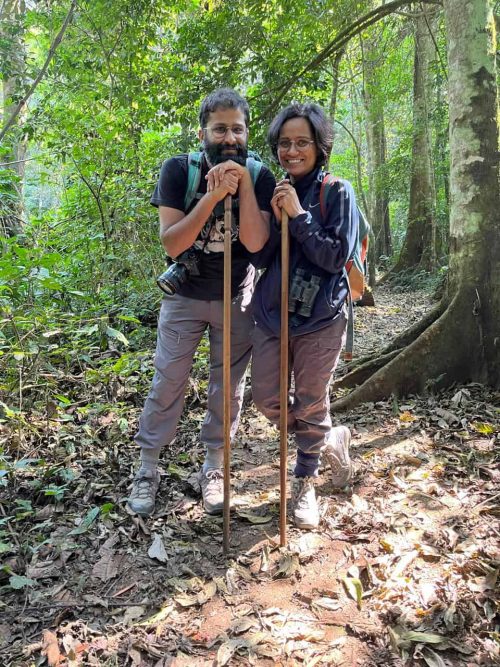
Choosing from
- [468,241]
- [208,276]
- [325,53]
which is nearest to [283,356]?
[208,276]

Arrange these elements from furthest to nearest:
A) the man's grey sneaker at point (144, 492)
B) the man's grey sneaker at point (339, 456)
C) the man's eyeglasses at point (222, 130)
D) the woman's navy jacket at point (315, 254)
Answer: the man's grey sneaker at point (339, 456)
the man's grey sneaker at point (144, 492)
the man's eyeglasses at point (222, 130)
the woman's navy jacket at point (315, 254)

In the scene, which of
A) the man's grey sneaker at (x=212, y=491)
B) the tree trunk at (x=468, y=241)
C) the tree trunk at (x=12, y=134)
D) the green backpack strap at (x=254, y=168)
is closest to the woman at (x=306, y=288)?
the green backpack strap at (x=254, y=168)

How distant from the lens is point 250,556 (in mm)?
2750

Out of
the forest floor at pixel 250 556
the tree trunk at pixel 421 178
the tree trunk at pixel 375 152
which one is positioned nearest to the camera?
the forest floor at pixel 250 556

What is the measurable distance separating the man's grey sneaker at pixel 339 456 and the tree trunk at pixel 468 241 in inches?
48.6

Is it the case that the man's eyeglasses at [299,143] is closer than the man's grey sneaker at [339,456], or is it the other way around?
the man's eyeglasses at [299,143]

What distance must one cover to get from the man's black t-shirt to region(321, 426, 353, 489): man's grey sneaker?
1121 mm

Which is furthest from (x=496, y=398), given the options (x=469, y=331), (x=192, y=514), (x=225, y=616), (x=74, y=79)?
(x=74, y=79)

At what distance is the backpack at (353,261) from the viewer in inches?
110

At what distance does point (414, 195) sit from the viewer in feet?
41.4

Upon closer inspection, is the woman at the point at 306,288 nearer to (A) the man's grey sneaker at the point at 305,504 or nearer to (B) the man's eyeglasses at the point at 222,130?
(A) the man's grey sneaker at the point at 305,504

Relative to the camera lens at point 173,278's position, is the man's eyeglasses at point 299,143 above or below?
above

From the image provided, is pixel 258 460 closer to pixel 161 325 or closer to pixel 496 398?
pixel 161 325

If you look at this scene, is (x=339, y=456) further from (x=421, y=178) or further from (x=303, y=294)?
(x=421, y=178)
